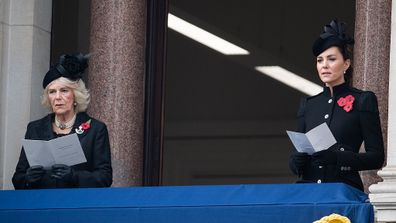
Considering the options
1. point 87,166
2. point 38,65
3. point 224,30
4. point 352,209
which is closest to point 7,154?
point 38,65

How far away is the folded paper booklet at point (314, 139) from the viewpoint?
→ 12.0 m

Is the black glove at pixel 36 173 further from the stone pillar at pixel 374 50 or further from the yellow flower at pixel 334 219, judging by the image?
the stone pillar at pixel 374 50

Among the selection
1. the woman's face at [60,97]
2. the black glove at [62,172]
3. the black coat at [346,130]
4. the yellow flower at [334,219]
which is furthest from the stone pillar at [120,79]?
the yellow flower at [334,219]

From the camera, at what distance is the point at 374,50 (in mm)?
14039

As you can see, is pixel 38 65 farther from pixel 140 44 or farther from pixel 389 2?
pixel 389 2

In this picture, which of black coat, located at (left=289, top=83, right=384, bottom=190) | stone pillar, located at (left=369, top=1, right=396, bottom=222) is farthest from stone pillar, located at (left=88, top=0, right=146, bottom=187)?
stone pillar, located at (left=369, top=1, right=396, bottom=222)

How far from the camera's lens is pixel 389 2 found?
14117 mm

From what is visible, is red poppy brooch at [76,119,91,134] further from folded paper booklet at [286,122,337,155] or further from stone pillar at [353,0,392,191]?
stone pillar at [353,0,392,191]

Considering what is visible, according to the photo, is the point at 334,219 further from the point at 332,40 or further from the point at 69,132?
the point at 69,132

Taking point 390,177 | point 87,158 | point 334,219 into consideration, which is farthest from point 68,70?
point 334,219

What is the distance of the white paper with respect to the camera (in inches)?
496

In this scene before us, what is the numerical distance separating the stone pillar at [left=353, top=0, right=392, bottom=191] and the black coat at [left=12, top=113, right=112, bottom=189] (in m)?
2.23

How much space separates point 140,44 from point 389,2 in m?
2.13

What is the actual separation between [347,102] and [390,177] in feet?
1.94
